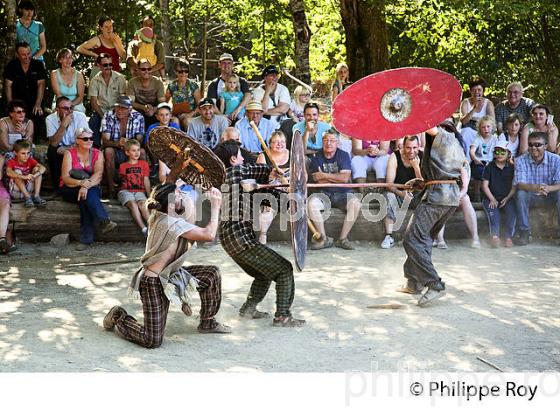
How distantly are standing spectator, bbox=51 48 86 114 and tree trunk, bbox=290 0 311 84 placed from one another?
147 inches

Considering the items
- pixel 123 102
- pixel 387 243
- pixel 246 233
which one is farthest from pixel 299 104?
pixel 246 233

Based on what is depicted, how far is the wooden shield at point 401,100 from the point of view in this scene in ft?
27.4

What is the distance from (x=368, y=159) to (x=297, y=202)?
4996 millimetres

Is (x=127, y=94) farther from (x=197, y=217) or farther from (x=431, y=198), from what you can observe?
(x=431, y=198)

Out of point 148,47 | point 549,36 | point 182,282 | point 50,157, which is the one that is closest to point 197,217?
point 50,157

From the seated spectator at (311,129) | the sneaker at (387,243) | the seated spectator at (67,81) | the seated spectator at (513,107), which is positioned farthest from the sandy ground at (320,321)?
the seated spectator at (513,107)

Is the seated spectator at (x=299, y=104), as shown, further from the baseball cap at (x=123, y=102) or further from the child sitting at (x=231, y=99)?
the baseball cap at (x=123, y=102)

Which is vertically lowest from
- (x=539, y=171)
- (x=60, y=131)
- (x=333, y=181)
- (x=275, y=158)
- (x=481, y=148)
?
(x=333, y=181)

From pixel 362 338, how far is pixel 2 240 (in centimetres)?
507

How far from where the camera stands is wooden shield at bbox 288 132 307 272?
714 cm

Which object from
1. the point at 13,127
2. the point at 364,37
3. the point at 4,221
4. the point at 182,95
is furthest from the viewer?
the point at 364,37

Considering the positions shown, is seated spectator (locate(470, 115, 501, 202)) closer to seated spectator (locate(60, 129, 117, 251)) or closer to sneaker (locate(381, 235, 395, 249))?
sneaker (locate(381, 235, 395, 249))

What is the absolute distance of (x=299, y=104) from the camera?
13.2 m

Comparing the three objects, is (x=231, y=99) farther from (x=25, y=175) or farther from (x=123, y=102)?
(x=25, y=175)
